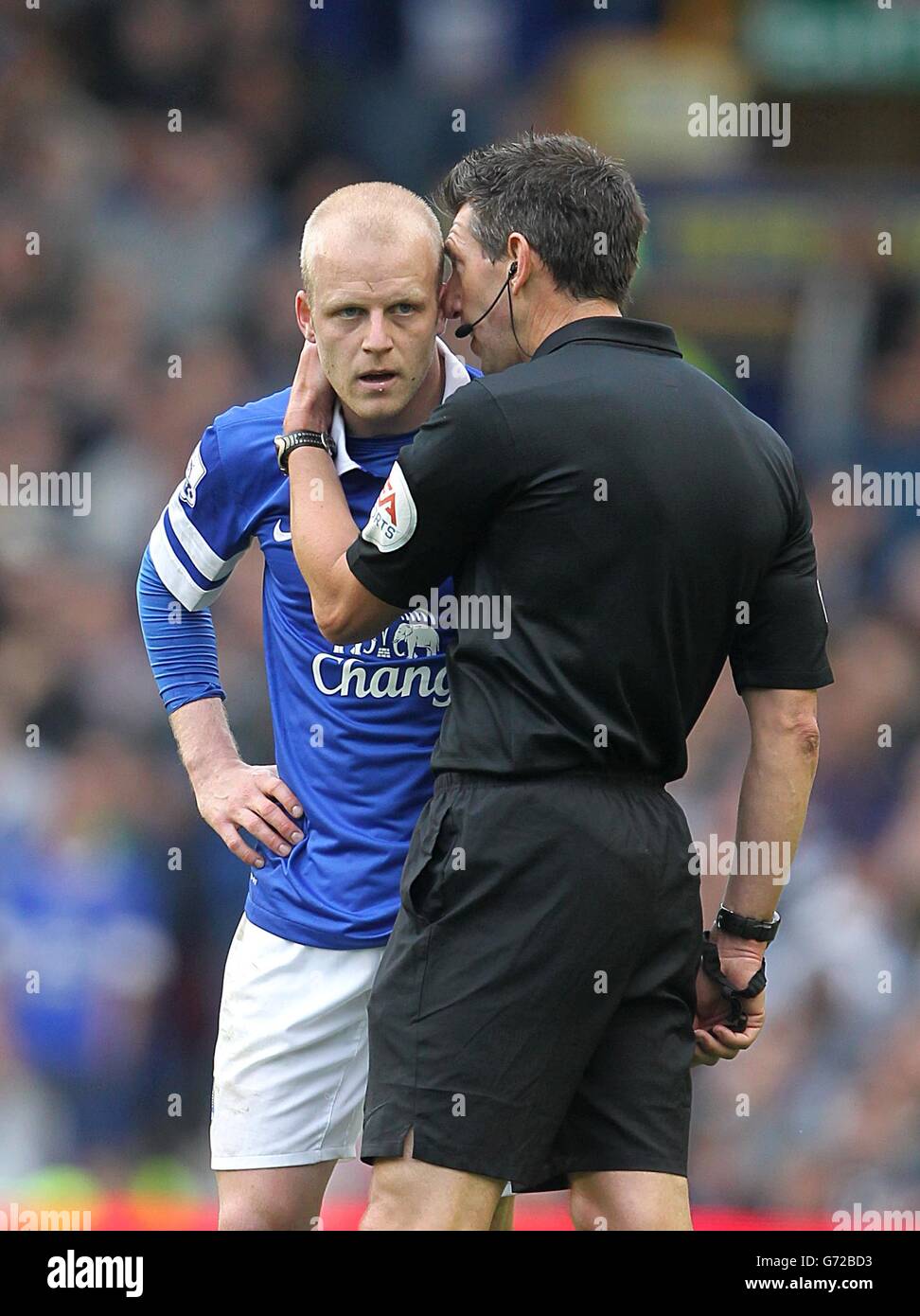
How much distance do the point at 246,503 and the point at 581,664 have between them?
0.81m

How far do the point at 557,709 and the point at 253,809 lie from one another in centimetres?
77

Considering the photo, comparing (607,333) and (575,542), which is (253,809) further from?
(607,333)

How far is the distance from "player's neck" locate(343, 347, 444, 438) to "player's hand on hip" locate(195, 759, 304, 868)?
580 millimetres

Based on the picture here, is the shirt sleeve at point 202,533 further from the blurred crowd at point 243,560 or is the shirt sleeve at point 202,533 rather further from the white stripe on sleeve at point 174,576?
the blurred crowd at point 243,560

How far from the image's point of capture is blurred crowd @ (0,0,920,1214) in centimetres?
522

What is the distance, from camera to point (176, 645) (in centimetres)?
326

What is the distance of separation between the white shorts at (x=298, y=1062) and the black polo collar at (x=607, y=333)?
101cm

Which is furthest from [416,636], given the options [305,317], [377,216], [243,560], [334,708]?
[243,560]

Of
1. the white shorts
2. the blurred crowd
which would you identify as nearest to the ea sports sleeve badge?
the white shorts

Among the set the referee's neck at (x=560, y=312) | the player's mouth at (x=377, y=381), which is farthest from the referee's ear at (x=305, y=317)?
the referee's neck at (x=560, y=312)

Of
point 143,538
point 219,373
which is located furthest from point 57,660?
point 219,373

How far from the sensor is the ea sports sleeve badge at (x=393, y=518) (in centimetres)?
246

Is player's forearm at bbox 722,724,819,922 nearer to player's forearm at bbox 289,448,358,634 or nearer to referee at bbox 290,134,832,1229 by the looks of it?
referee at bbox 290,134,832,1229

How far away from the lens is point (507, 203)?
104 inches
